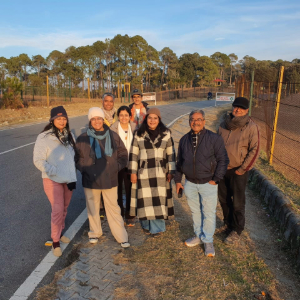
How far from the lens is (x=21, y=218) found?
459cm

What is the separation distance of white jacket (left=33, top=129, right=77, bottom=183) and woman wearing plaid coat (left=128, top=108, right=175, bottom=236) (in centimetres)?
77

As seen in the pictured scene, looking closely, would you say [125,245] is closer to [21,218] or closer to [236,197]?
[236,197]

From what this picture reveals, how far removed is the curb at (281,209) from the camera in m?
3.55

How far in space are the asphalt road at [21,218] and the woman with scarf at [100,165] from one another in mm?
794

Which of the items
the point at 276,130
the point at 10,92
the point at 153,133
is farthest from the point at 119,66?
the point at 153,133

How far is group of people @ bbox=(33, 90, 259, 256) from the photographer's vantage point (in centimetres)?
345

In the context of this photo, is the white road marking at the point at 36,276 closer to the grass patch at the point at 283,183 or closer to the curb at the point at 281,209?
the curb at the point at 281,209

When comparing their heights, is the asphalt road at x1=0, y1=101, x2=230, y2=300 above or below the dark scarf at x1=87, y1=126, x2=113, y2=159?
below

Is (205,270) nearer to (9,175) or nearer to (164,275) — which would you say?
(164,275)

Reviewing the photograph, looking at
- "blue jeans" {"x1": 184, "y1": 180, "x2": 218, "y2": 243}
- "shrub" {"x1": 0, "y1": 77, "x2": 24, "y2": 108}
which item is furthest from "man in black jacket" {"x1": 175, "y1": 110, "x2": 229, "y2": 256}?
"shrub" {"x1": 0, "y1": 77, "x2": 24, "y2": 108}

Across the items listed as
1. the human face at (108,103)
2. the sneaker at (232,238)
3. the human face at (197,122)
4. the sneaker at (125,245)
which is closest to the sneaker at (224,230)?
the sneaker at (232,238)

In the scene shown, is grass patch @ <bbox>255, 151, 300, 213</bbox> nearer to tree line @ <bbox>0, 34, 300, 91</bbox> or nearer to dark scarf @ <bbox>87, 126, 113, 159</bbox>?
dark scarf @ <bbox>87, 126, 113, 159</bbox>

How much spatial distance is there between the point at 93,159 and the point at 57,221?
898 millimetres

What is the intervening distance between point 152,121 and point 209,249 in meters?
1.66
